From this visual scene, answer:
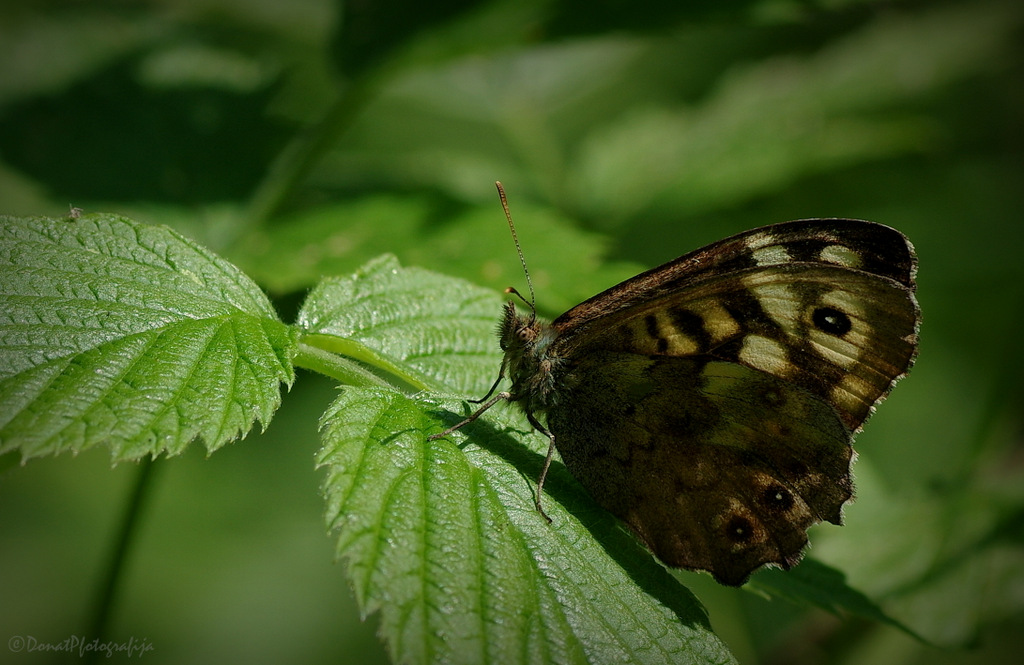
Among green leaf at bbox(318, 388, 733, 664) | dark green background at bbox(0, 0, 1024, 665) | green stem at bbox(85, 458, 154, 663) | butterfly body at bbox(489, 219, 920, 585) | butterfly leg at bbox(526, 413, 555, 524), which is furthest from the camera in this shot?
dark green background at bbox(0, 0, 1024, 665)

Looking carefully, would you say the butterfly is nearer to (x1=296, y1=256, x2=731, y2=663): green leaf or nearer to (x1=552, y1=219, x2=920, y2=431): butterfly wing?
(x1=552, y1=219, x2=920, y2=431): butterfly wing

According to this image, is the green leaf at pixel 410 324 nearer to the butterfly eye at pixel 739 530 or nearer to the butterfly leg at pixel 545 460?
the butterfly leg at pixel 545 460

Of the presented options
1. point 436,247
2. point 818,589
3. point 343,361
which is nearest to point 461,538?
point 343,361

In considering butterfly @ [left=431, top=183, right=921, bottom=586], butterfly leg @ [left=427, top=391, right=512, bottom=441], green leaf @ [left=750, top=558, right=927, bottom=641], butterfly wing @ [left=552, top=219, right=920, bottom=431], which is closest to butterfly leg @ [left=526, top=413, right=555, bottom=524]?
butterfly @ [left=431, top=183, right=921, bottom=586]

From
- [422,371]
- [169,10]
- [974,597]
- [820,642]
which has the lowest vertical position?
[820,642]

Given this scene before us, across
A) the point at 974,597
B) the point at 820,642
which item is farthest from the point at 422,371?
the point at 974,597

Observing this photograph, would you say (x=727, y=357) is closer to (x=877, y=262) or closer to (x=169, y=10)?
(x=877, y=262)
